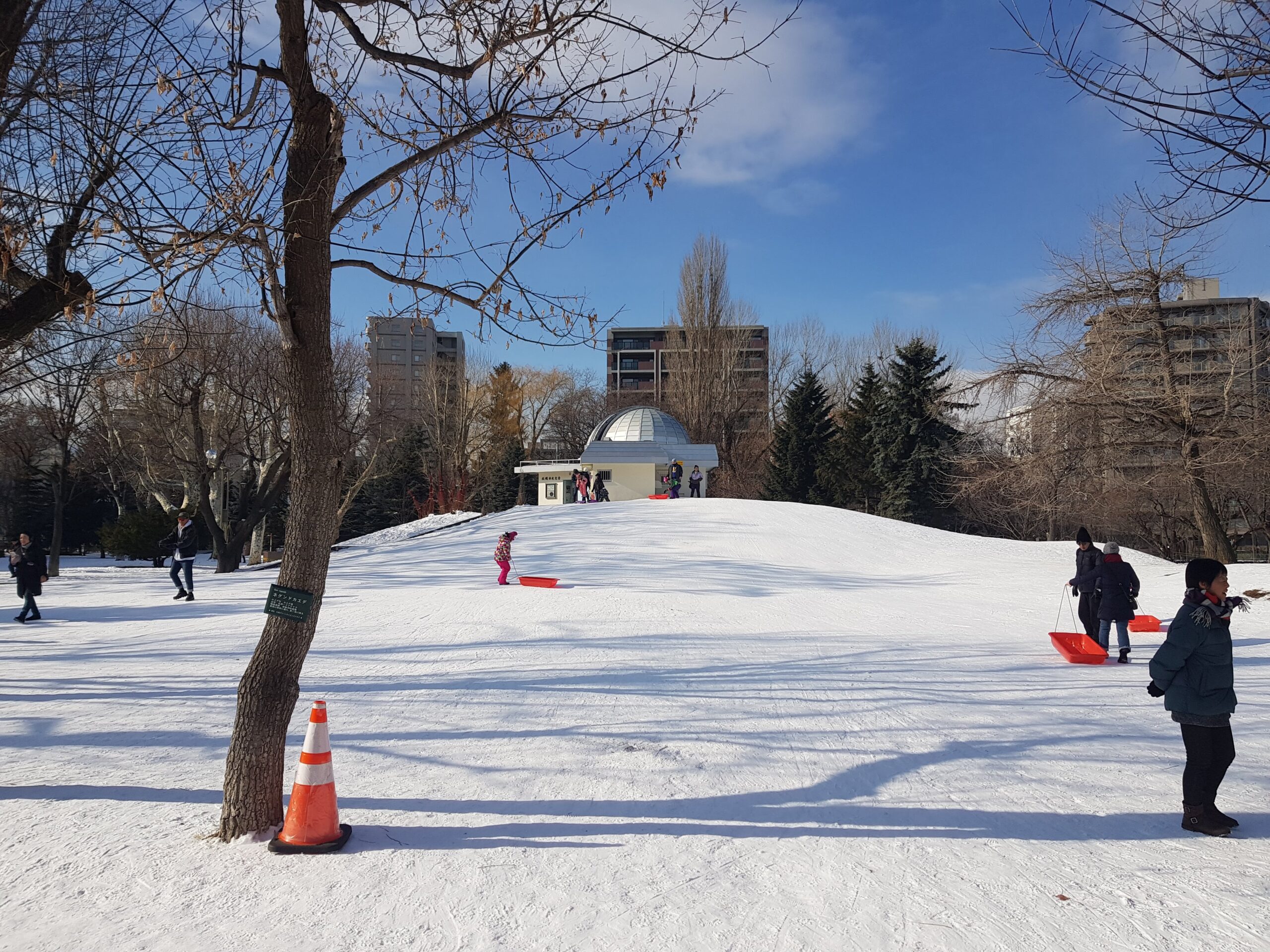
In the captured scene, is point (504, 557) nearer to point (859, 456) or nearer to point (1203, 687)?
point (1203, 687)

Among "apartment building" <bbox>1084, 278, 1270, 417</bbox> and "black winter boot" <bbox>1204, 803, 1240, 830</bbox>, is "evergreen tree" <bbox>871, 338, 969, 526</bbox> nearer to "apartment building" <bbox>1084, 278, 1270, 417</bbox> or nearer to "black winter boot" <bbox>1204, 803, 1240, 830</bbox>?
"apartment building" <bbox>1084, 278, 1270, 417</bbox>

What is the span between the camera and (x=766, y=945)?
11.4 ft

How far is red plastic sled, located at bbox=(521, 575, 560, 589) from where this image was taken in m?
16.8

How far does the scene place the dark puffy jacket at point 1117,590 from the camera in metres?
10.3

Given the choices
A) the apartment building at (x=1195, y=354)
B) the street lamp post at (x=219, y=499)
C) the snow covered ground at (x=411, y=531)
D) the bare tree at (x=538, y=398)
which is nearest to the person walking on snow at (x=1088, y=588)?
the apartment building at (x=1195, y=354)

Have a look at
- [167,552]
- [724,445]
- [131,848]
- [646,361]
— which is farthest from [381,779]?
[646,361]

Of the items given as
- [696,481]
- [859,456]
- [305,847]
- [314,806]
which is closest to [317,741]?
[314,806]

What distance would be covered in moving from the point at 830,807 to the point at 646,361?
87.5m

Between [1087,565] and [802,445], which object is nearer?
[1087,565]

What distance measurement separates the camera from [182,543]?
52.0ft

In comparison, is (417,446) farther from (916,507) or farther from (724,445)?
(916,507)

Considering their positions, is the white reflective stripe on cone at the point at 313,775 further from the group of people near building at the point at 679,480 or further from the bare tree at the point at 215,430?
the group of people near building at the point at 679,480

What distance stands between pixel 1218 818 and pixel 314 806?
514 centimetres

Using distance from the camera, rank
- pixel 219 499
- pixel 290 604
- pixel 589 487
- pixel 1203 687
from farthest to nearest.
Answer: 1. pixel 589 487
2. pixel 219 499
3. pixel 1203 687
4. pixel 290 604
